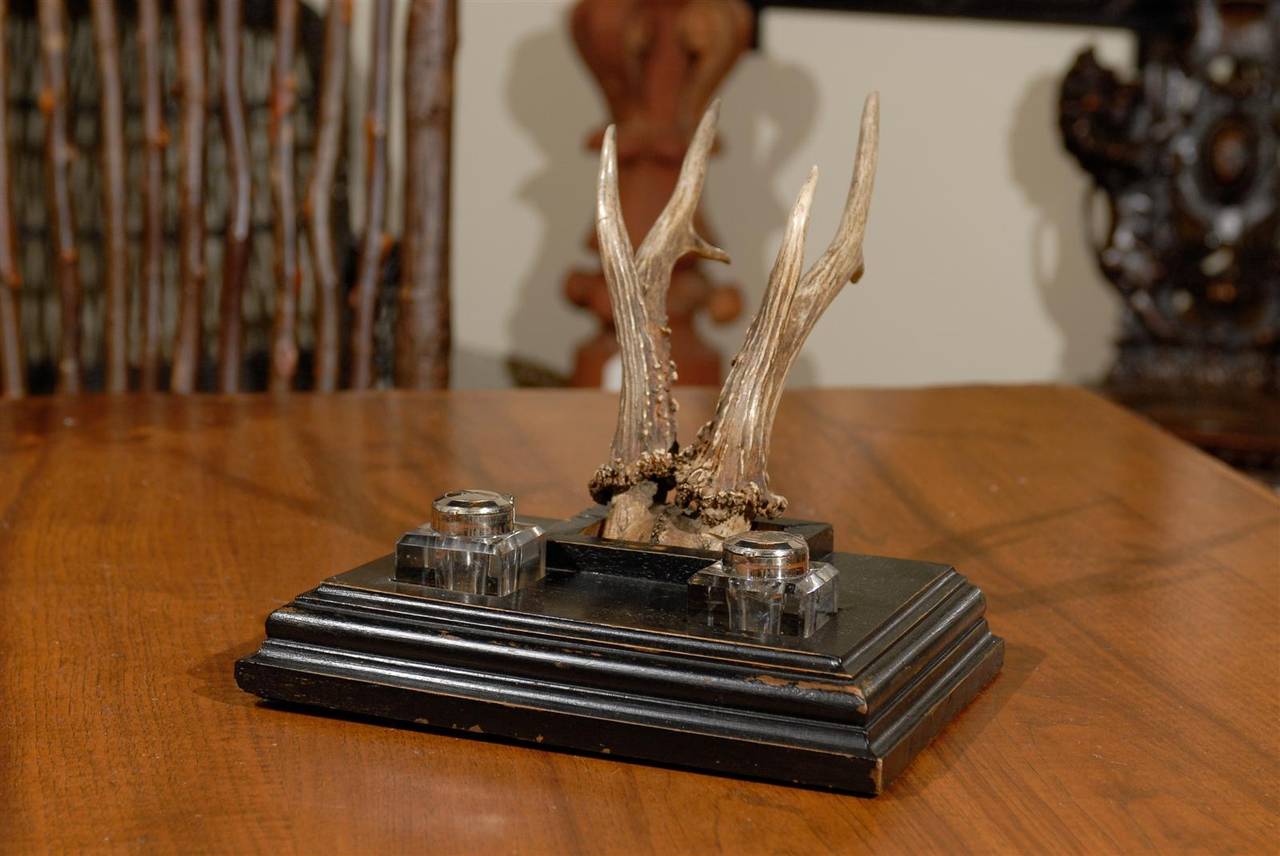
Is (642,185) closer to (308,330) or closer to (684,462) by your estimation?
(308,330)

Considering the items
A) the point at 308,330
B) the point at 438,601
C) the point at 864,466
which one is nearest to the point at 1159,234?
the point at 308,330

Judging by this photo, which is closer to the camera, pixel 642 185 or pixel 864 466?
pixel 864 466

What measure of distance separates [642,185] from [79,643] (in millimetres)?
1929

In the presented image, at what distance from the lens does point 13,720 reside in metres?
0.77

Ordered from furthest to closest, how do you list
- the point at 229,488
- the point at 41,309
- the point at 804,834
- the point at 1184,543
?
the point at 41,309 → the point at 229,488 → the point at 1184,543 → the point at 804,834

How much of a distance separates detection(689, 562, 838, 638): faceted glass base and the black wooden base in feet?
0.04

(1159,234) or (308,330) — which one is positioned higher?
(1159,234)

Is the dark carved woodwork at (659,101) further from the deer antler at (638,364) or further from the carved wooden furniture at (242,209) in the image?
the deer antler at (638,364)

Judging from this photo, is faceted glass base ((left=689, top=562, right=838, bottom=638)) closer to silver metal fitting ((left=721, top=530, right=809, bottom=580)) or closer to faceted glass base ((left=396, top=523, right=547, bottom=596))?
silver metal fitting ((left=721, top=530, right=809, bottom=580))

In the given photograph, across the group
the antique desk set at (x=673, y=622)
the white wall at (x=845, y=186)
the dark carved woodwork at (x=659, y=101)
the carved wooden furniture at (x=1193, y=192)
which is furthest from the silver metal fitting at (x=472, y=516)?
the white wall at (x=845, y=186)

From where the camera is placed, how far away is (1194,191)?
3049 mm

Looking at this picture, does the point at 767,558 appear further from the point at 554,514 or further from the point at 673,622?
the point at 554,514

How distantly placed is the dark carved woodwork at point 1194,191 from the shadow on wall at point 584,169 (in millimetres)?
607

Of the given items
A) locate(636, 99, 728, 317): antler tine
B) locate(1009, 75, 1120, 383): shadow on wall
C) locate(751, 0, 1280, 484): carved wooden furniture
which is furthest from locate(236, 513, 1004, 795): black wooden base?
locate(1009, 75, 1120, 383): shadow on wall
